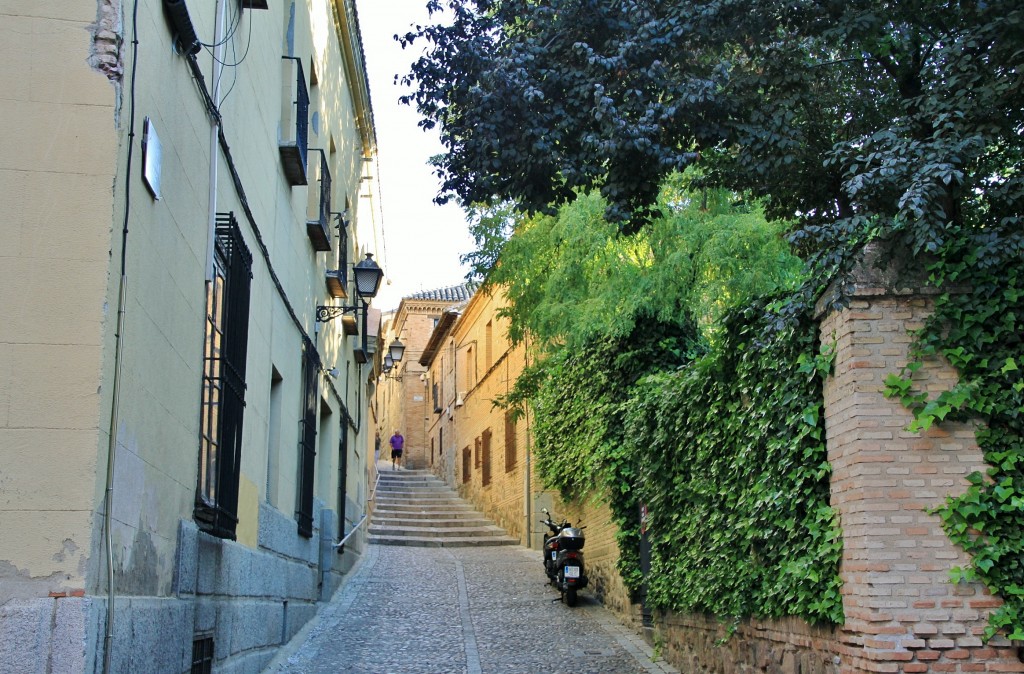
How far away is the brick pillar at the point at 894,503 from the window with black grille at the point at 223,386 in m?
3.77

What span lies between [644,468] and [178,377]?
Answer: 559 cm

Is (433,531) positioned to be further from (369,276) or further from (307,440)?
(307,440)

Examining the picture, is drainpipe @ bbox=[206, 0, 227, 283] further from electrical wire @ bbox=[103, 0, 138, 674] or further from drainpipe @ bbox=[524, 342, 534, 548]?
drainpipe @ bbox=[524, 342, 534, 548]

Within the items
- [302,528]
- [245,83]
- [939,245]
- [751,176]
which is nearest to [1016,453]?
[939,245]

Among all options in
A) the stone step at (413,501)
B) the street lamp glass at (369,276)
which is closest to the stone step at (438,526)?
the stone step at (413,501)

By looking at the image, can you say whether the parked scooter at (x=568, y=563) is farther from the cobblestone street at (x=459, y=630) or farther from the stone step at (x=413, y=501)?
the stone step at (x=413, y=501)

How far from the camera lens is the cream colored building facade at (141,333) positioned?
4215 millimetres

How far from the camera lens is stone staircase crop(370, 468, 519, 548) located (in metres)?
21.8

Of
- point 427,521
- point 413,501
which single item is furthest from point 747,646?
point 413,501

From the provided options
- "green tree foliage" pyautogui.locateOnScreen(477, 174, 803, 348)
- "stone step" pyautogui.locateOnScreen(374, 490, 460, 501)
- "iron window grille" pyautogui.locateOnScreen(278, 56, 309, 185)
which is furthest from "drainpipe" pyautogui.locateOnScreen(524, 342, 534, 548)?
"iron window grille" pyautogui.locateOnScreen(278, 56, 309, 185)

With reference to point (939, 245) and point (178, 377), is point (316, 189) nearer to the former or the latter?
point (178, 377)

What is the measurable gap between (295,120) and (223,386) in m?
3.85

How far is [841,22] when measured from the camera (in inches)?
278

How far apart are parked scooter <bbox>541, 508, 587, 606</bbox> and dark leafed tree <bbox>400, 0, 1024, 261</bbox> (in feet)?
20.5
